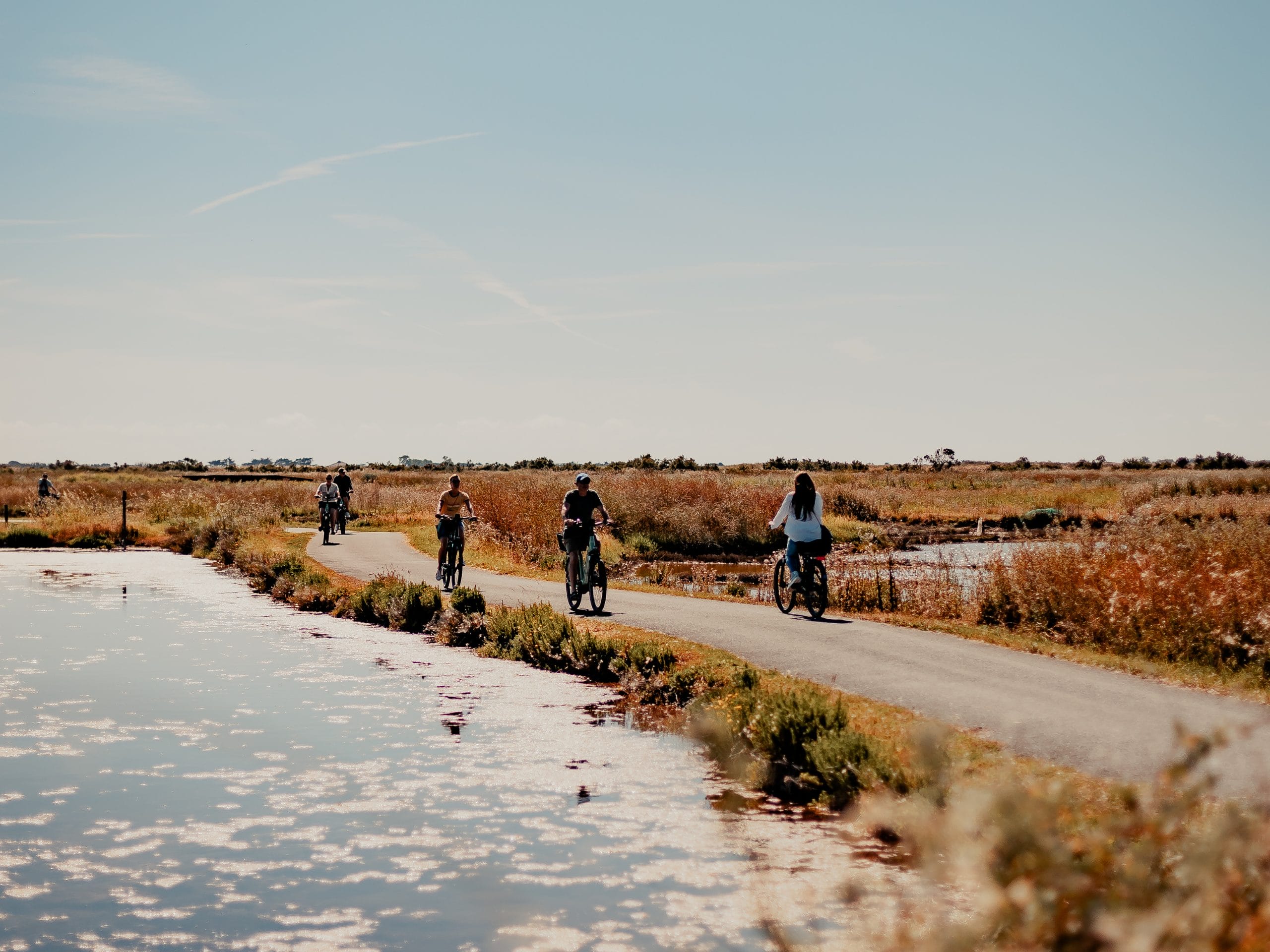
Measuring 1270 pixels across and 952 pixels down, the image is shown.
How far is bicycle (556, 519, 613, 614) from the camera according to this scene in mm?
19891

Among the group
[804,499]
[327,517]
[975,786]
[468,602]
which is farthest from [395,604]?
[327,517]

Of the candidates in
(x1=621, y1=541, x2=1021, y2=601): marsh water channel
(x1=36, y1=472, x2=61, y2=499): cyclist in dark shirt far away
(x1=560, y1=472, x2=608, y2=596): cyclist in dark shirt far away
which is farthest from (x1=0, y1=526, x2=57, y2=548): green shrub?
(x1=560, y1=472, x2=608, y2=596): cyclist in dark shirt far away

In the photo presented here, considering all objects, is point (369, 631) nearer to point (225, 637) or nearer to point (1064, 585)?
point (225, 637)

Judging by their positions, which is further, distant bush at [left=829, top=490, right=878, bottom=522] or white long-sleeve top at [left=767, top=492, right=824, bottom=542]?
distant bush at [left=829, top=490, right=878, bottom=522]

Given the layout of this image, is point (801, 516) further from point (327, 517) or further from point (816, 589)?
point (327, 517)

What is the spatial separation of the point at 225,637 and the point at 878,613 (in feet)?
37.5

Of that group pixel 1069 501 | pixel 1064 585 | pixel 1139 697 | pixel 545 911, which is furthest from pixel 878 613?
pixel 1069 501

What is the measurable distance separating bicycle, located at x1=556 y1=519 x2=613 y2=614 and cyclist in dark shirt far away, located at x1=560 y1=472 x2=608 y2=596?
10 centimetres

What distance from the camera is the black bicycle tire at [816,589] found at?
18641mm

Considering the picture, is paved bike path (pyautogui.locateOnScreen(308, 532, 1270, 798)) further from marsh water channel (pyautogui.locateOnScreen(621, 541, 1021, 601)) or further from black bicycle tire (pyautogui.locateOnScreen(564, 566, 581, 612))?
marsh water channel (pyautogui.locateOnScreen(621, 541, 1021, 601))

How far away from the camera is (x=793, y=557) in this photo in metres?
18.6

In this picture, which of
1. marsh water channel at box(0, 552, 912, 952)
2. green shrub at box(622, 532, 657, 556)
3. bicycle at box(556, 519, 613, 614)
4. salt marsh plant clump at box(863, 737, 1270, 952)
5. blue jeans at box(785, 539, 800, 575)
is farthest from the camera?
green shrub at box(622, 532, 657, 556)

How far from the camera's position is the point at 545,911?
7.77 m

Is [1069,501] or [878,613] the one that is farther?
[1069,501]
